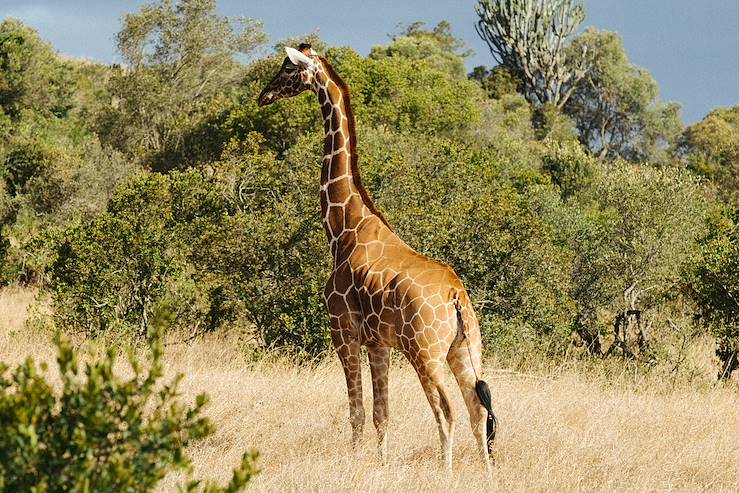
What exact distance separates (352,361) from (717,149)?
5070 centimetres

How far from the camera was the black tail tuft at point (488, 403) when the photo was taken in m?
6.62

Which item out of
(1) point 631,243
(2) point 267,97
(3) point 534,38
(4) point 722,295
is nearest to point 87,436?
(2) point 267,97

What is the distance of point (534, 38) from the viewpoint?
6925 cm

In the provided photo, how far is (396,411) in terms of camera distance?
8695 millimetres

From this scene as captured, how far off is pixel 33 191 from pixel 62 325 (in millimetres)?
13756

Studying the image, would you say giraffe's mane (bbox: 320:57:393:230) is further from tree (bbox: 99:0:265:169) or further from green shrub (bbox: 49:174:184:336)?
tree (bbox: 99:0:265:169)

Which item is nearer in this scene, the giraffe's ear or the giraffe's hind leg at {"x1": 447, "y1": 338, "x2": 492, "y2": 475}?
the giraffe's hind leg at {"x1": 447, "y1": 338, "x2": 492, "y2": 475}

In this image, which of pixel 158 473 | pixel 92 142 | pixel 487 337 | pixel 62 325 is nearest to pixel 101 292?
pixel 62 325

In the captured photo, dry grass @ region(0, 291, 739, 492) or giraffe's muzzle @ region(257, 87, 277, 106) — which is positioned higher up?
giraffe's muzzle @ region(257, 87, 277, 106)

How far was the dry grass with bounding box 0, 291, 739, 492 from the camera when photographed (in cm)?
654

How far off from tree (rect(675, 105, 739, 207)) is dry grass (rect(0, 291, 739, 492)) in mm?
28699

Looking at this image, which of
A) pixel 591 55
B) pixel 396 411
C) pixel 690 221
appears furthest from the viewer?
pixel 591 55

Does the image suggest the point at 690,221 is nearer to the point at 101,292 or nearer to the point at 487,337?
the point at 487,337

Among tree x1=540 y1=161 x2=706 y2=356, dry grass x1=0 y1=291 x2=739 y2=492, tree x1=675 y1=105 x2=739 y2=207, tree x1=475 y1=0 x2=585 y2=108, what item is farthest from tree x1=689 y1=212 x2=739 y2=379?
tree x1=475 y1=0 x2=585 y2=108
